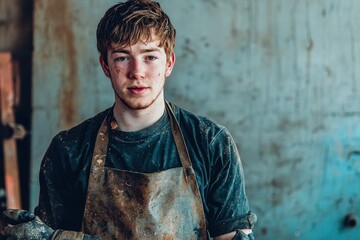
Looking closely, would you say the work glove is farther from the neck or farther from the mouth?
the mouth

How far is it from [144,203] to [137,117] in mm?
275

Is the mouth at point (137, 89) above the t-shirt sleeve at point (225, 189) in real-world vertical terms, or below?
above

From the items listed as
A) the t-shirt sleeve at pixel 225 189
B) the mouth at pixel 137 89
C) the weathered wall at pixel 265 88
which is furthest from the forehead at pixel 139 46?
the weathered wall at pixel 265 88

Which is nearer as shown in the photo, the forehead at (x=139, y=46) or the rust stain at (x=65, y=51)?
the forehead at (x=139, y=46)

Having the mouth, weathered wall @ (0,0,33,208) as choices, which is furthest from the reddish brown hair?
weathered wall @ (0,0,33,208)

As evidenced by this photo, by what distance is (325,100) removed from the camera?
4047 millimetres

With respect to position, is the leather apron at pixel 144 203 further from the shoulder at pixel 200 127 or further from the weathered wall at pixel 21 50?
the weathered wall at pixel 21 50

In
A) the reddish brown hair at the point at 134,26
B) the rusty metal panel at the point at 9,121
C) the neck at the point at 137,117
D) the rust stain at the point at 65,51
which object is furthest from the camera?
the rusty metal panel at the point at 9,121

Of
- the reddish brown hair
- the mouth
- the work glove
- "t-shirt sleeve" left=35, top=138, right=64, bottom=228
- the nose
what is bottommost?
the work glove

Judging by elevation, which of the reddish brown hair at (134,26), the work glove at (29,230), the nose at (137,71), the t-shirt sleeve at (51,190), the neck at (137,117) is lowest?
the work glove at (29,230)

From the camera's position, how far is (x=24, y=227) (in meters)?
2.33

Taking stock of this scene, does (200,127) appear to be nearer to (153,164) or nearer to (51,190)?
(153,164)

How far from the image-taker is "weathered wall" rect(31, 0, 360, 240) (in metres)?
3.82

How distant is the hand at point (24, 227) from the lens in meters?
2.33
